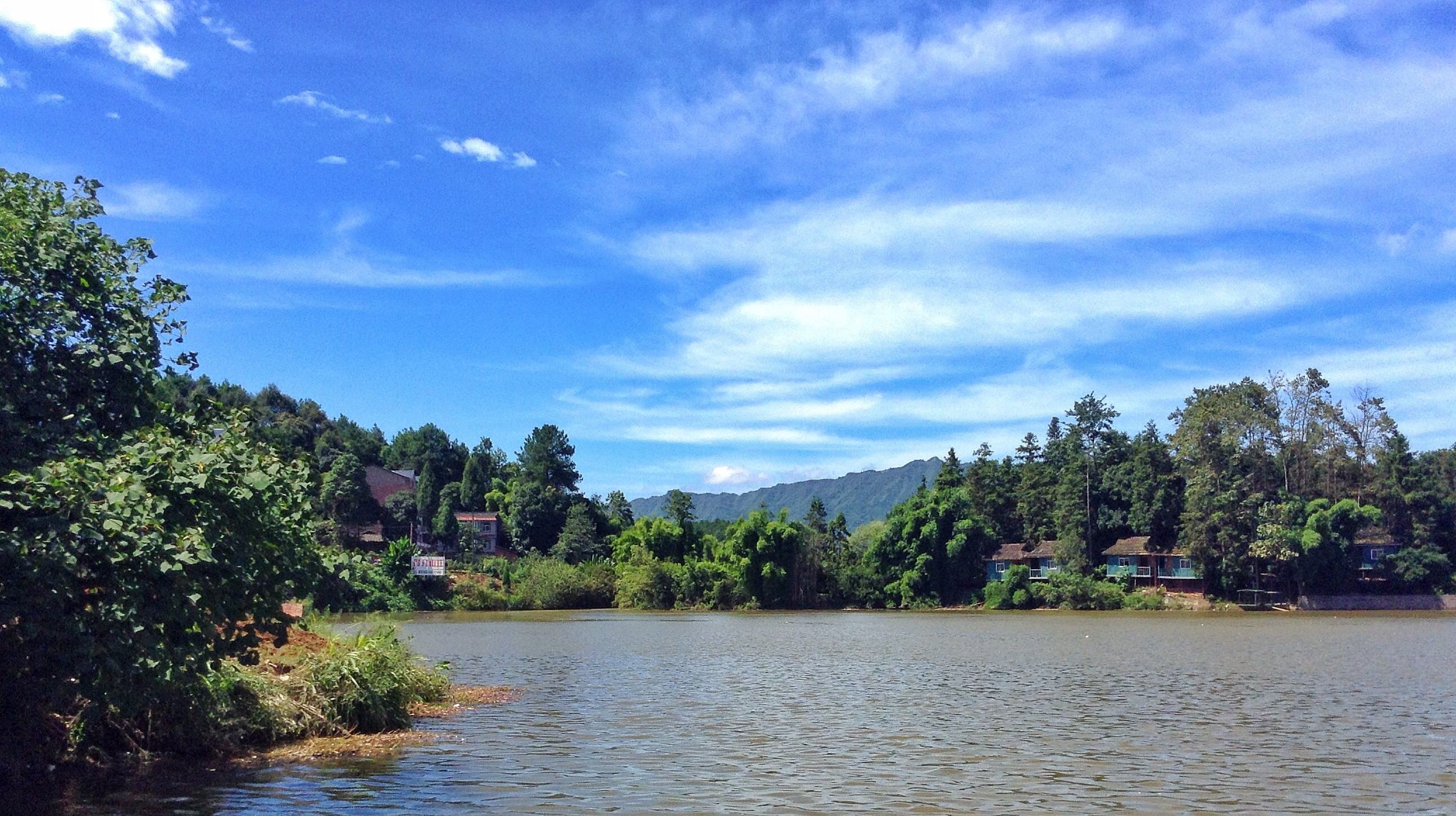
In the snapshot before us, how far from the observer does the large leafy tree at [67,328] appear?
44.8 feet

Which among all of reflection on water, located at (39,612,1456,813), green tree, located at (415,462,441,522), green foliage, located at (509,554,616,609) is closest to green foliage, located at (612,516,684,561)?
green foliage, located at (509,554,616,609)

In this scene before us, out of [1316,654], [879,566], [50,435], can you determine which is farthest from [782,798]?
[879,566]

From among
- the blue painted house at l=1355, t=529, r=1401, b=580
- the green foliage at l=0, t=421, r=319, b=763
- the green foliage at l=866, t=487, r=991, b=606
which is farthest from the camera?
the green foliage at l=866, t=487, r=991, b=606

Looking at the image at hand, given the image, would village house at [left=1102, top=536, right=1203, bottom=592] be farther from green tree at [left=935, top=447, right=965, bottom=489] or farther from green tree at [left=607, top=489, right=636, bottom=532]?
green tree at [left=607, top=489, right=636, bottom=532]

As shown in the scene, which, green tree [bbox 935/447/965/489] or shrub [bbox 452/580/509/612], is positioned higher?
green tree [bbox 935/447/965/489]

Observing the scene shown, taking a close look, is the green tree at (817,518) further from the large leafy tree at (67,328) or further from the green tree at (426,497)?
the large leafy tree at (67,328)

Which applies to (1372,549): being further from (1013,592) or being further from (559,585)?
(559,585)

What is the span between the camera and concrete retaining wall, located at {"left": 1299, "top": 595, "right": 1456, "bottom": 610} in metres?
90.9

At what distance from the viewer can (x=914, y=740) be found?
2086cm

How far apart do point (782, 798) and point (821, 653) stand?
3039 centimetres

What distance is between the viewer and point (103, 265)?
15086 millimetres

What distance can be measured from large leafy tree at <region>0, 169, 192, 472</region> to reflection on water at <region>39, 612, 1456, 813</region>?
5.14m

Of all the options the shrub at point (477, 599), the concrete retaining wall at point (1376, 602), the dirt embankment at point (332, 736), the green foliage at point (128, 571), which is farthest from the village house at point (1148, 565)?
the green foliage at point (128, 571)

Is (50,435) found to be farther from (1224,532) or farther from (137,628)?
(1224,532)
